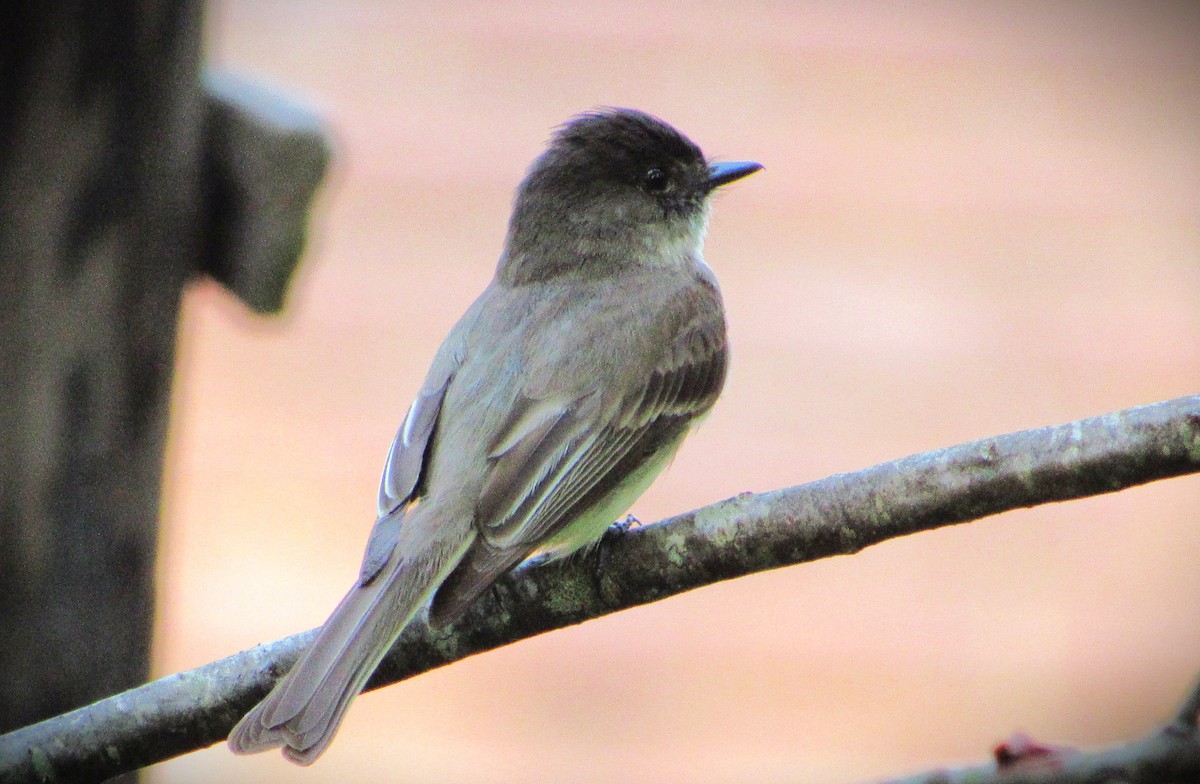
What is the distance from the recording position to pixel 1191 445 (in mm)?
2018

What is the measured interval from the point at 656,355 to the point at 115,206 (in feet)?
4.15

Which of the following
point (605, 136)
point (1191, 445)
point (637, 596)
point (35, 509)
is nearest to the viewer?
point (1191, 445)

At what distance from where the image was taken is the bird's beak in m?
3.79

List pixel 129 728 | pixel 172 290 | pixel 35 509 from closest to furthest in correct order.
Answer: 1. pixel 129 728
2. pixel 35 509
3. pixel 172 290

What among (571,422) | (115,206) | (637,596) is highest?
(115,206)

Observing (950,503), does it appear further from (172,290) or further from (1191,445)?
(172,290)

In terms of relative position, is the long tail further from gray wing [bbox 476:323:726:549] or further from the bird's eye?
the bird's eye

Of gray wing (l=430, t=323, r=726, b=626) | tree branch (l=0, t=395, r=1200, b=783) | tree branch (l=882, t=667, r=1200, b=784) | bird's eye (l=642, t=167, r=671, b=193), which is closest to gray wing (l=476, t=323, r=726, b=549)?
gray wing (l=430, t=323, r=726, b=626)

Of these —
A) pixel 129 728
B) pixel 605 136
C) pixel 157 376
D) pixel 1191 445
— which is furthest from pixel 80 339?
pixel 1191 445

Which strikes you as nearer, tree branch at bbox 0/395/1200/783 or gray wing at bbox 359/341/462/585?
tree branch at bbox 0/395/1200/783

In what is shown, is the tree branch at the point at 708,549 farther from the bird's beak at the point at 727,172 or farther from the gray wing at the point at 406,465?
the bird's beak at the point at 727,172

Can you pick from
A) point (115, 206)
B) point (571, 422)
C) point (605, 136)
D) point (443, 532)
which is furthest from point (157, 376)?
point (605, 136)

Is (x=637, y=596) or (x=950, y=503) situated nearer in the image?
(x=950, y=503)

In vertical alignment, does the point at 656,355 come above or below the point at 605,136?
below
